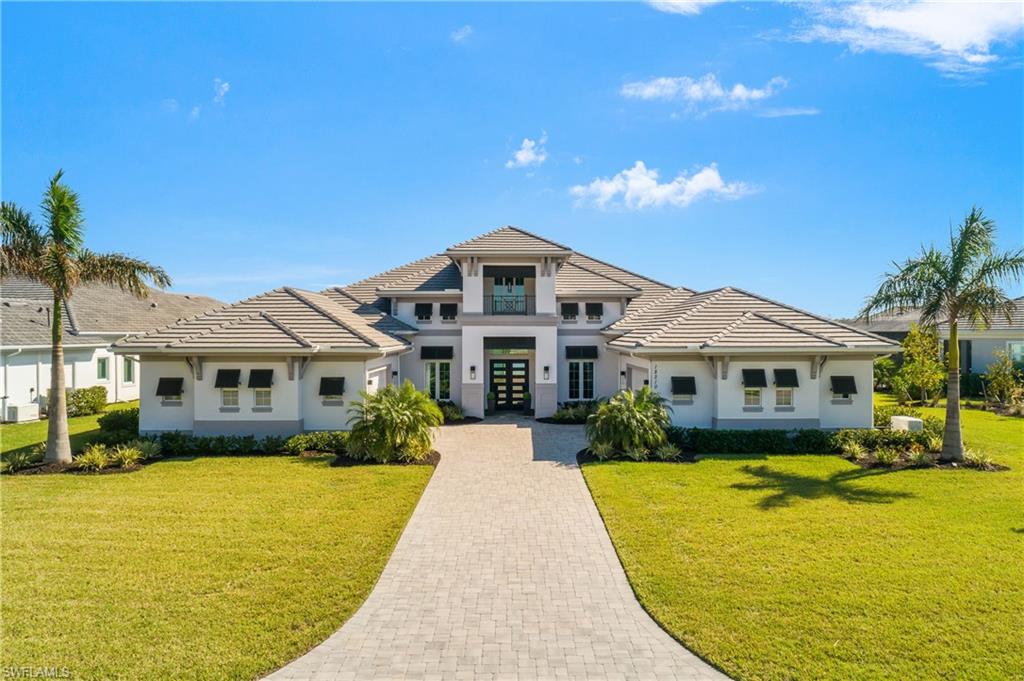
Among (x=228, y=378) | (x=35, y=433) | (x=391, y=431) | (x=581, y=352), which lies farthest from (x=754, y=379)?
(x=35, y=433)

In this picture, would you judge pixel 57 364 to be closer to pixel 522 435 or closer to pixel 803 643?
pixel 522 435

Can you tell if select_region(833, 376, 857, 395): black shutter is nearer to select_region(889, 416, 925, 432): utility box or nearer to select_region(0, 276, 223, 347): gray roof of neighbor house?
select_region(889, 416, 925, 432): utility box

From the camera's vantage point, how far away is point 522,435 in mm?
20656

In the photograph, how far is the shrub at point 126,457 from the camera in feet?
50.8

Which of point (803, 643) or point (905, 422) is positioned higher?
point (905, 422)

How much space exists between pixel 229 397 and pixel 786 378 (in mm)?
19838

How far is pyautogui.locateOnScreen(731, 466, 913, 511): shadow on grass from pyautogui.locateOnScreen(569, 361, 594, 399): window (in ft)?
36.5

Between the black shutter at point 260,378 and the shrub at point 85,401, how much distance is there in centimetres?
1378

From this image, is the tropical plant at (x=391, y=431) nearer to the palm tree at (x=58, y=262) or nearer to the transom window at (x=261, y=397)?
the transom window at (x=261, y=397)

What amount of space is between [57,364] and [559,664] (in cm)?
1709

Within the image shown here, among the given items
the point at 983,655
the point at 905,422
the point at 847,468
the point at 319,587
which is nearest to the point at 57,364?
the point at 319,587

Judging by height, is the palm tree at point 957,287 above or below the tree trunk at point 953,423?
above

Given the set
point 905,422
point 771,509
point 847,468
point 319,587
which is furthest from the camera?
point 905,422

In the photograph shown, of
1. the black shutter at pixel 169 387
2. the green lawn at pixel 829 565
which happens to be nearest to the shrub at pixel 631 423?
the green lawn at pixel 829 565
